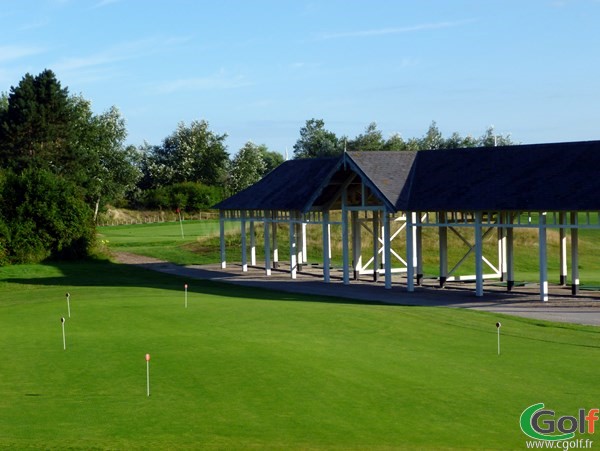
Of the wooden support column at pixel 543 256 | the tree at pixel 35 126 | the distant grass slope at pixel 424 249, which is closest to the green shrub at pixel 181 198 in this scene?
the tree at pixel 35 126

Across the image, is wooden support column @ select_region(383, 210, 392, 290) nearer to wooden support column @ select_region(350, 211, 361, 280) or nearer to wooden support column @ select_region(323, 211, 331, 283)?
wooden support column @ select_region(323, 211, 331, 283)

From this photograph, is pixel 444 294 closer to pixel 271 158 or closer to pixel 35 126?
pixel 35 126

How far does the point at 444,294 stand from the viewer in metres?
40.2

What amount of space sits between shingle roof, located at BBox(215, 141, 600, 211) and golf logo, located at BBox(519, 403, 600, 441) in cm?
1900

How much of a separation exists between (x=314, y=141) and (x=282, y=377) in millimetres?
114373

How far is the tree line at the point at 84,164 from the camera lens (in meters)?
59.6

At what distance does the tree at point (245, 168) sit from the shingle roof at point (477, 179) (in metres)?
71.1

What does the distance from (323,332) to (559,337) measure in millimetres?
6730

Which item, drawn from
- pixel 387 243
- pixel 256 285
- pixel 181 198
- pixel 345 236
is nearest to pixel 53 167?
→ pixel 181 198

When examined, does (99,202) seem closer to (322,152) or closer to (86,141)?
(86,141)

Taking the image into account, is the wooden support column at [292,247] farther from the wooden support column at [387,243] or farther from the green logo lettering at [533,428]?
the green logo lettering at [533,428]

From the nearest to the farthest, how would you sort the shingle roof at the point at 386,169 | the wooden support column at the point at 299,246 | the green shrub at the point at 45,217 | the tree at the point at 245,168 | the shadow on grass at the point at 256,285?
the shadow on grass at the point at 256,285, the shingle roof at the point at 386,169, the wooden support column at the point at 299,246, the green shrub at the point at 45,217, the tree at the point at 245,168

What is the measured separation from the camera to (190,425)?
52.0 feet

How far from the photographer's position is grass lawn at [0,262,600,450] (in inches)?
603
